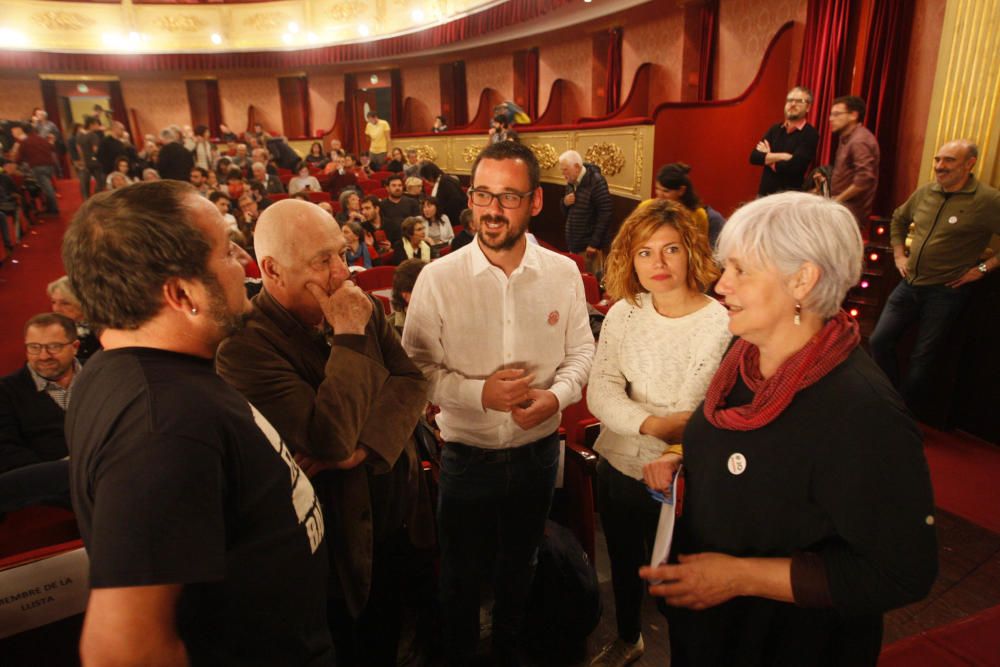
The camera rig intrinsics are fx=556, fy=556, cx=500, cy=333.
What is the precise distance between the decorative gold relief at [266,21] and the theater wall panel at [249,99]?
1.72 meters

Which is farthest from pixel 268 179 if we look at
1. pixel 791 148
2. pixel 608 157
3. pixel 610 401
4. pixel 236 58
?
pixel 610 401

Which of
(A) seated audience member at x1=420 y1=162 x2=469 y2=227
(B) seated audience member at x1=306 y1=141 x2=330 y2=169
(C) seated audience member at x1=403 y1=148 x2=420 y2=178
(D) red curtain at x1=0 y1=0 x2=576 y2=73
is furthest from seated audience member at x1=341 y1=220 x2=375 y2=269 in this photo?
(B) seated audience member at x1=306 y1=141 x2=330 y2=169

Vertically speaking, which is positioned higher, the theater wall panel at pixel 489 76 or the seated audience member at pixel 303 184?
the theater wall panel at pixel 489 76

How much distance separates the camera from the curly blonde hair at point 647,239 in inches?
63.3

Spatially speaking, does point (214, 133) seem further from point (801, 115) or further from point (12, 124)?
point (801, 115)

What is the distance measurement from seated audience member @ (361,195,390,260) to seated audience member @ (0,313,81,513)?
370 cm

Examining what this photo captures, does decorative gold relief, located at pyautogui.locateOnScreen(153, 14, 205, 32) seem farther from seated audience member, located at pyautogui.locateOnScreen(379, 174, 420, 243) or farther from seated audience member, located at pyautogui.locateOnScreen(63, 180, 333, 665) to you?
seated audience member, located at pyautogui.locateOnScreen(63, 180, 333, 665)

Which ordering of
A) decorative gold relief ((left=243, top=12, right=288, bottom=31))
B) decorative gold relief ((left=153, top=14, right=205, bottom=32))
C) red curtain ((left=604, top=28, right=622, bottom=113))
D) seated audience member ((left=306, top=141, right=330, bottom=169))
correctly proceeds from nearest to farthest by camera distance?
red curtain ((left=604, top=28, right=622, bottom=113))
seated audience member ((left=306, top=141, right=330, bottom=169))
decorative gold relief ((left=243, top=12, right=288, bottom=31))
decorative gold relief ((left=153, top=14, right=205, bottom=32))

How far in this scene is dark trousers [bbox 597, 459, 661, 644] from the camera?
5.48ft

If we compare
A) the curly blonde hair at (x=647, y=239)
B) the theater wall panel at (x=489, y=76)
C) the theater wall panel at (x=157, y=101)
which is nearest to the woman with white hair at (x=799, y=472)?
the curly blonde hair at (x=647, y=239)

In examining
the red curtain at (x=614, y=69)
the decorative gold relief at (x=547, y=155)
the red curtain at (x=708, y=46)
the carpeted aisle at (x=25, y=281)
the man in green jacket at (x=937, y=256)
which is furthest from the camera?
the red curtain at (x=614, y=69)

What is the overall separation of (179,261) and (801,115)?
15.6 feet

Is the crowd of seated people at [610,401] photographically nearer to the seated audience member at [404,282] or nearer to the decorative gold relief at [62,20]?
the seated audience member at [404,282]

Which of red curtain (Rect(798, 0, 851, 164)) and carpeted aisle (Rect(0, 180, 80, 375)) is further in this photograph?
red curtain (Rect(798, 0, 851, 164))
